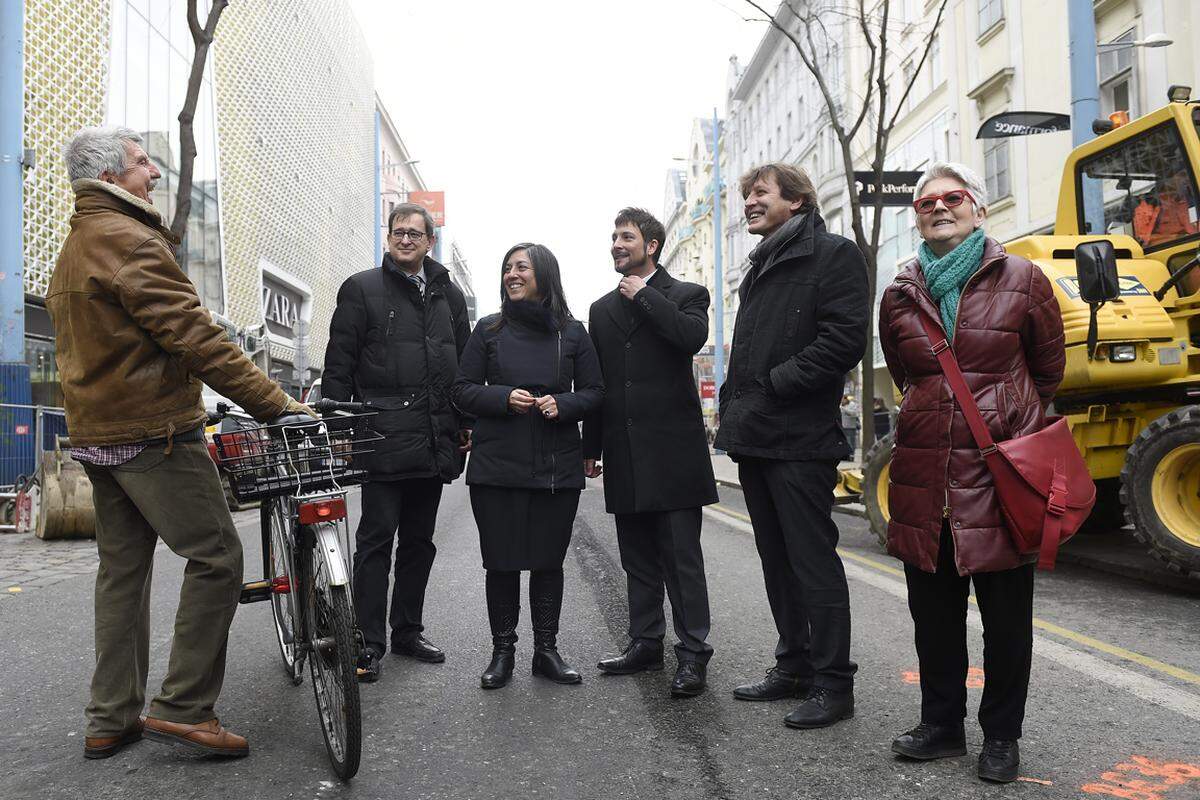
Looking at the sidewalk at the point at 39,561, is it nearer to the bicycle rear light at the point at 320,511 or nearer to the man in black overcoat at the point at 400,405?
the man in black overcoat at the point at 400,405

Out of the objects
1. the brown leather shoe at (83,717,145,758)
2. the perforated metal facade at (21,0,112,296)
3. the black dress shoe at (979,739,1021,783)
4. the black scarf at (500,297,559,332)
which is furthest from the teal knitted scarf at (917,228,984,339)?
the perforated metal facade at (21,0,112,296)

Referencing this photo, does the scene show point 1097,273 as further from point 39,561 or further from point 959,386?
point 39,561

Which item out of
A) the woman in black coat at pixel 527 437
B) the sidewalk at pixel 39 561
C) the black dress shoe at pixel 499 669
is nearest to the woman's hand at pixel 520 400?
the woman in black coat at pixel 527 437

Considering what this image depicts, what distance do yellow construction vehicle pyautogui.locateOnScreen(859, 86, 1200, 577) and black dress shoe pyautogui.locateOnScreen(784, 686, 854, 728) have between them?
9.66ft

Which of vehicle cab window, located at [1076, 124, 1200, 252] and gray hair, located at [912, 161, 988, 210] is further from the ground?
vehicle cab window, located at [1076, 124, 1200, 252]

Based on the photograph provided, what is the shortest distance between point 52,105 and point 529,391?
1943 centimetres

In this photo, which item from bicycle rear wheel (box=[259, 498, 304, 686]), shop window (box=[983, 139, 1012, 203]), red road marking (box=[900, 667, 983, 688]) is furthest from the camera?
shop window (box=[983, 139, 1012, 203])

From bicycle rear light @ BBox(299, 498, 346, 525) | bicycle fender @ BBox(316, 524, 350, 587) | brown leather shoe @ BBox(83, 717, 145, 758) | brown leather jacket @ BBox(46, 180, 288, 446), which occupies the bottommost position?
brown leather shoe @ BBox(83, 717, 145, 758)

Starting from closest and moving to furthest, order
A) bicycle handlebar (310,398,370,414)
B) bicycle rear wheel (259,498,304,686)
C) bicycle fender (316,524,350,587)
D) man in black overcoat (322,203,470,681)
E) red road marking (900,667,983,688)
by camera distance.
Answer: bicycle fender (316,524,350,587) → bicycle handlebar (310,398,370,414) → bicycle rear wheel (259,498,304,686) → red road marking (900,667,983,688) → man in black overcoat (322,203,470,681)

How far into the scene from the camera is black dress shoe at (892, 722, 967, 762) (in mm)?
3240

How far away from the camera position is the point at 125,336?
130 inches

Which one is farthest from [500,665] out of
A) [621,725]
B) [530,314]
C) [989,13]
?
[989,13]

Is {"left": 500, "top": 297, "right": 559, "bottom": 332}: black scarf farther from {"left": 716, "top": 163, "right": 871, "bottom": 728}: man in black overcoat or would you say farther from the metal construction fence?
the metal construction fence

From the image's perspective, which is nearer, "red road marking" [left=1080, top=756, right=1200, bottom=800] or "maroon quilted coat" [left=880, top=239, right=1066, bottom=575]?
"red road marking" [left=1080, top=756, right=1200, bottom=800]
